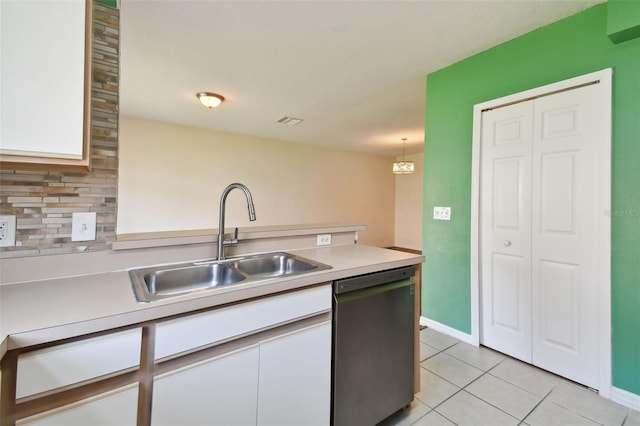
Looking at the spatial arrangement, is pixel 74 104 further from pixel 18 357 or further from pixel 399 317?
pixel 399 317

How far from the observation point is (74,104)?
38.1 inches

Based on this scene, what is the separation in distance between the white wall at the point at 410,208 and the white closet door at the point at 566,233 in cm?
505

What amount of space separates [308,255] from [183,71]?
2.49 metres

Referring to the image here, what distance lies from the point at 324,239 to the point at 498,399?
5.04 feet

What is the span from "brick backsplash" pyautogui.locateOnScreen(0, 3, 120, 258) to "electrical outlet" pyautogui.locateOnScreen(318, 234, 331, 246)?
122 centimetres

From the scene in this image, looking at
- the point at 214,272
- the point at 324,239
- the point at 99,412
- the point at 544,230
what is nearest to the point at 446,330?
the point at 544,230

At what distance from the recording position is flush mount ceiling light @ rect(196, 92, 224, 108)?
338 cm

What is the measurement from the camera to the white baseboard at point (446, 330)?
2478 millimetres

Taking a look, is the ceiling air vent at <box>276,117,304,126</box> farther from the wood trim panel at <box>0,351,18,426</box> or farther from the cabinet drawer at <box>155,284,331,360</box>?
the wood trim panel at <box>0,351,18,426</box>

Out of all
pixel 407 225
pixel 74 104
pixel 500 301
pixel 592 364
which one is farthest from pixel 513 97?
pixel 407 225

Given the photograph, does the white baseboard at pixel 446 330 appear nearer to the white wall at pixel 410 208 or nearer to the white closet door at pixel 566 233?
the white closet door at pixel 566 233

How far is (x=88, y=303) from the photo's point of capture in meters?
0.88

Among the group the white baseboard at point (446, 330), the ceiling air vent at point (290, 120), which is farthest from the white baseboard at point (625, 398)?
the ceiling air vent at point (290, 120)

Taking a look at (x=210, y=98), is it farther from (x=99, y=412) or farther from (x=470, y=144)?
(x=99, y=412)
